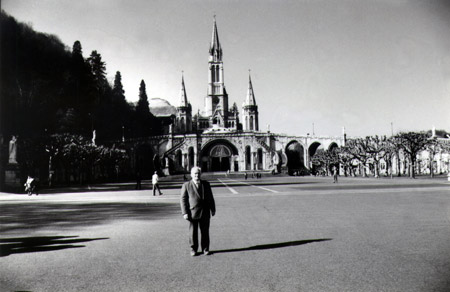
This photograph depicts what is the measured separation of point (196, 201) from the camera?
7.91 metres

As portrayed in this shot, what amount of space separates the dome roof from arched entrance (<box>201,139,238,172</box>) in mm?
38724

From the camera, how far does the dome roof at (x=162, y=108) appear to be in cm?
13562

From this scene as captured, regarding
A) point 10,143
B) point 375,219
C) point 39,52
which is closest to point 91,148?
point 10,143

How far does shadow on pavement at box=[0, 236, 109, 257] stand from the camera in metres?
8.41

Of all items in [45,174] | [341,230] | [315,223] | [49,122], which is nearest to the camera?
[341,230]

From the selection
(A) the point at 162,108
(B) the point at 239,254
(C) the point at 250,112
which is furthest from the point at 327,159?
(B) the point at 239,254

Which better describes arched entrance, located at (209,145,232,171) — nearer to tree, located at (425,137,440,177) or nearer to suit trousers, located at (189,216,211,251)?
tree, located at (425,137,440,177)

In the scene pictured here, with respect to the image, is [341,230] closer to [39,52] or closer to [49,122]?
[39,52]

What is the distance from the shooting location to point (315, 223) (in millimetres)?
11508

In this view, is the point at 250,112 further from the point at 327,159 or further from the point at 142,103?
the point at 327,159

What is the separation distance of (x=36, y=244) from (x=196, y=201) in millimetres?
3944

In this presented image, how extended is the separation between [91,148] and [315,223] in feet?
131

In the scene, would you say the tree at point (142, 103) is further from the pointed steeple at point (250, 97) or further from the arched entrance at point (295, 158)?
the arched entrance at point (295, 158)

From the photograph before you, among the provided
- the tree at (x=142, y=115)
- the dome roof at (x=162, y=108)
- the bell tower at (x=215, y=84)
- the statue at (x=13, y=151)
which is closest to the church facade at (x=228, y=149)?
the tree at (x=142, y=115)
